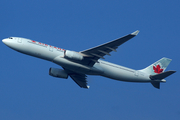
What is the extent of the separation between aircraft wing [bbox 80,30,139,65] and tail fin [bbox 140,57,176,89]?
39.9ft

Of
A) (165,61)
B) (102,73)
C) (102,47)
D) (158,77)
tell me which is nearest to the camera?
(102,47)

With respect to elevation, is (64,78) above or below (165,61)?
below

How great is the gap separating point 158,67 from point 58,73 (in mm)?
20150

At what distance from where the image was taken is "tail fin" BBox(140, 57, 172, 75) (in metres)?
48.2

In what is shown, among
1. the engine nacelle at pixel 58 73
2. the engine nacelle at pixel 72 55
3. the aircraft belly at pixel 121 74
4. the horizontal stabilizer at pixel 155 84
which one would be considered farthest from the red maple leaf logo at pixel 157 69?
the engine nacelle at pixel 58 73

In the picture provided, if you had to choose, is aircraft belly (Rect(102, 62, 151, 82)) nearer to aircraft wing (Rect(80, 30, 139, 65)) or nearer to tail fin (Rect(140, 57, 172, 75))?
tail fin (Rect(140, 57, 172, 75))

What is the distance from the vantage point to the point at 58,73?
153 feet

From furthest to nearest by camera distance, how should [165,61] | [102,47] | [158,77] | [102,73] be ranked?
1. [165,61]
2. [158,77]
3. [102,73]
4. [102,47]

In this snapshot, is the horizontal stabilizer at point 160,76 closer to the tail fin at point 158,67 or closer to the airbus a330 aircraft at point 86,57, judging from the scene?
the airbus a330 aircraft at point 86,57

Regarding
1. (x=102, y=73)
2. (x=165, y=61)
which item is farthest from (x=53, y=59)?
(x=165, y=61)

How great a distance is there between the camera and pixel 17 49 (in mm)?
39625

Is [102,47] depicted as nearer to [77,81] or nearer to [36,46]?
[36,46]

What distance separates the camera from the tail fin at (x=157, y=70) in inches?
1790

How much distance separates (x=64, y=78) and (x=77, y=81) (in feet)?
13.7
